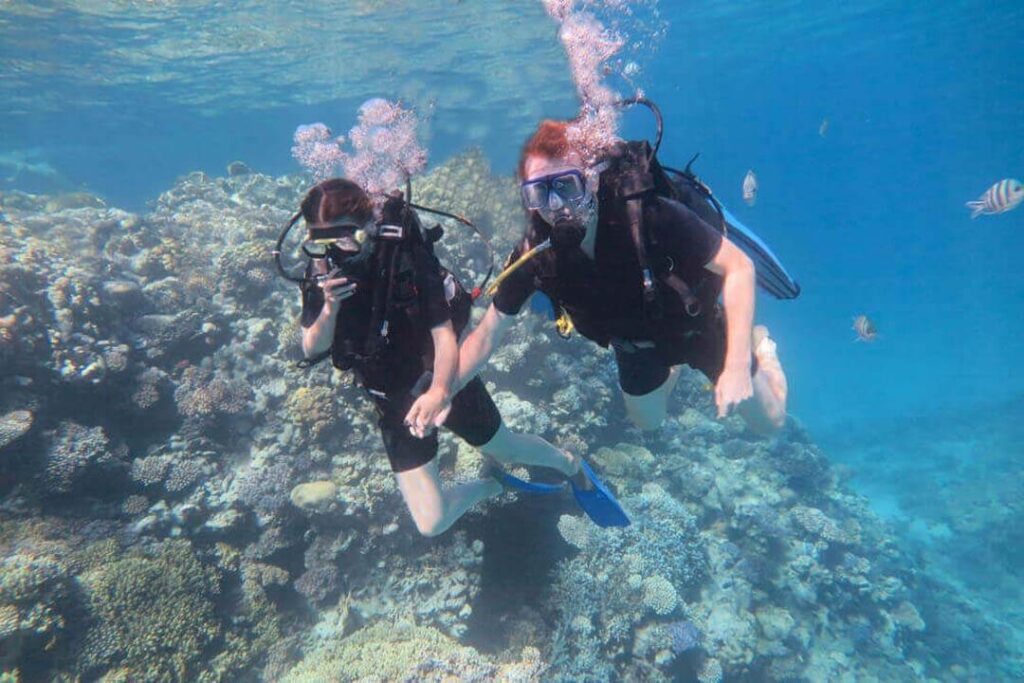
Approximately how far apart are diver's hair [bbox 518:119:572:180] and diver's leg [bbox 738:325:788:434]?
2753 mm

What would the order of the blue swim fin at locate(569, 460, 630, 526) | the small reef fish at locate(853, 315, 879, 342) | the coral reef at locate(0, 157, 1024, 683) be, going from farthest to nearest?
1. the small reef fish at locate(853, 315, 879, 342)
2. the blue swim fin at locate(569, 460, 630, 526)
3. the coral reef at locate(0, 157, 1024, 683)

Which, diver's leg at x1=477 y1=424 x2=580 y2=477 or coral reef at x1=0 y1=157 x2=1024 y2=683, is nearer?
diver's leg at x1=477 y1=424 x2=580 y2=477

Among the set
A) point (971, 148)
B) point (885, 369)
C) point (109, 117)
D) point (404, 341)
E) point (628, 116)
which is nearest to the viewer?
point (404, 341)

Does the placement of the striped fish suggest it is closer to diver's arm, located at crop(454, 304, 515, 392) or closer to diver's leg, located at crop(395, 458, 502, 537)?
diver's arm, located at crop(454, 304, 515, 392)

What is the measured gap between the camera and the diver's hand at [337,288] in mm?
3184

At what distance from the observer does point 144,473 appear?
261 inches

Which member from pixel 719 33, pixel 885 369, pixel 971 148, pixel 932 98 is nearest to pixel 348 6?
pixel 719 33

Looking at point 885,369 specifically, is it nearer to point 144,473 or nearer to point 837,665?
point 837,665

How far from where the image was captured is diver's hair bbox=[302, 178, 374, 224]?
312 centimetres

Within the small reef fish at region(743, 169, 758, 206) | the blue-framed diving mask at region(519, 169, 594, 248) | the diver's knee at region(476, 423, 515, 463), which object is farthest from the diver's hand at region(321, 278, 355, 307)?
the small reef fish at region(743, 169, 758, 206)

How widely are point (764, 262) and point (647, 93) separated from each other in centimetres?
4942

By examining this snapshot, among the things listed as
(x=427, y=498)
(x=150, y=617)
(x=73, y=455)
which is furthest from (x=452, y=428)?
(x=73, y=455)

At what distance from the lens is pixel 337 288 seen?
10.5 ft

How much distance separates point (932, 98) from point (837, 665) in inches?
2644
